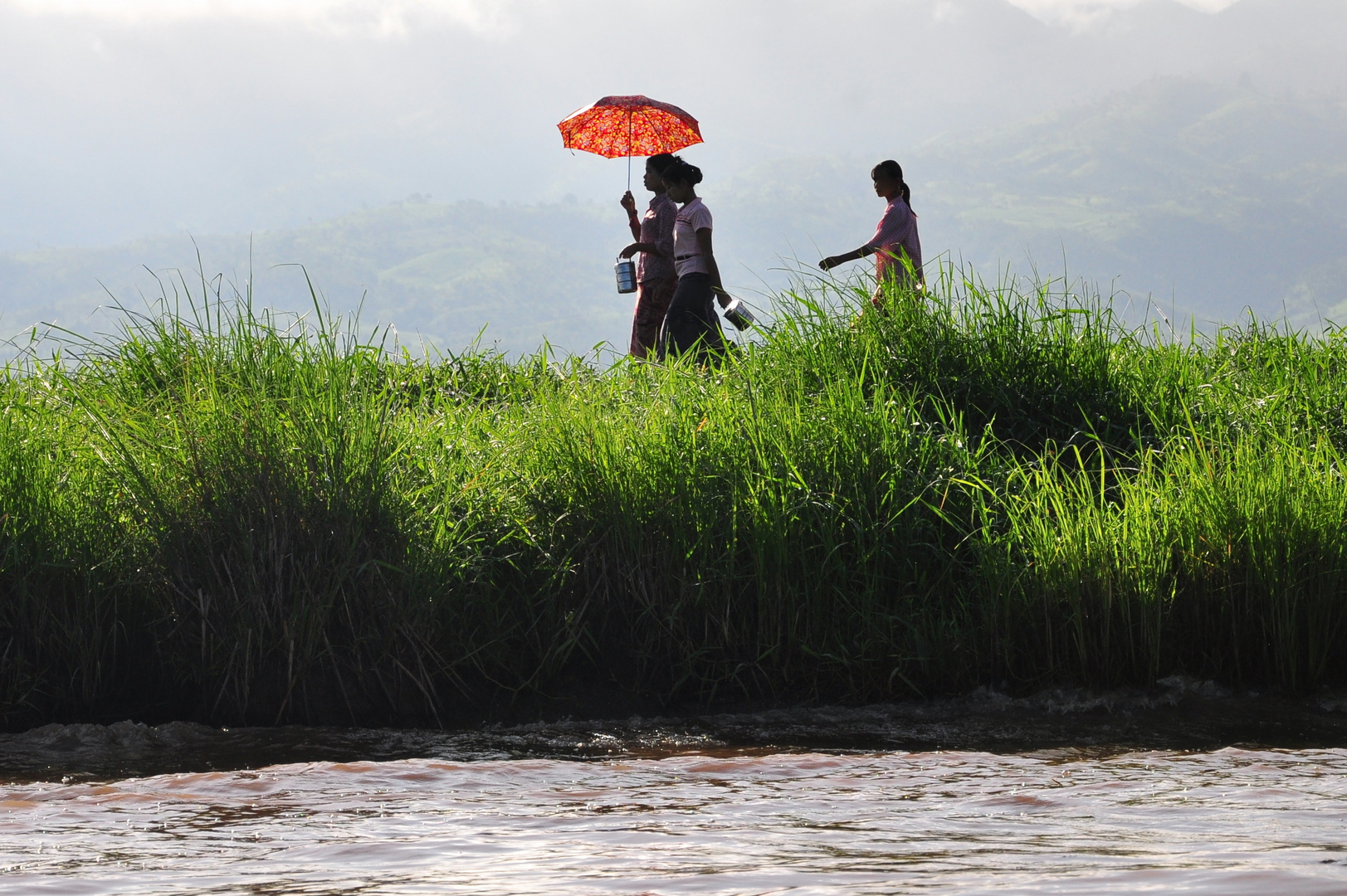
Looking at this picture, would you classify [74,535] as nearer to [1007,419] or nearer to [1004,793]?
[1004,793]

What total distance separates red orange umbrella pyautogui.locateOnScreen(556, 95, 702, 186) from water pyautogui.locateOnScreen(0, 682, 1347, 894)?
7.87 meters

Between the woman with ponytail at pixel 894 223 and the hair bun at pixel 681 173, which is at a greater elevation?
the hair bun at pixel 681 173

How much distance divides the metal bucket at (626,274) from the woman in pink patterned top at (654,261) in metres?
0.10

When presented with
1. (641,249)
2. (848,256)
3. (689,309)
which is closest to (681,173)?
(641,249)

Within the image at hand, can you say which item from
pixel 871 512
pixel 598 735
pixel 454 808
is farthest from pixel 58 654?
pixel 871 512

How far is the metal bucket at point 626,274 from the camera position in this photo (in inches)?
369

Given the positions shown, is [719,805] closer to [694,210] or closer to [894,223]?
[894,223]

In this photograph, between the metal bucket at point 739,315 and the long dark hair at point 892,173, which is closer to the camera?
the metal bucket at point 739,315

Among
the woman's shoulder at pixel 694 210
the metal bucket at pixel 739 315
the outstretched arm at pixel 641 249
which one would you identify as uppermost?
the woman's shoulder at pixel 694 210

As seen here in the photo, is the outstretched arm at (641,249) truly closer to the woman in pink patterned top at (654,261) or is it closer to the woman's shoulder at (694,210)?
the woman in pink patterned top at (654,261)

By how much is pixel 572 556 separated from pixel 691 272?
437 centimetres

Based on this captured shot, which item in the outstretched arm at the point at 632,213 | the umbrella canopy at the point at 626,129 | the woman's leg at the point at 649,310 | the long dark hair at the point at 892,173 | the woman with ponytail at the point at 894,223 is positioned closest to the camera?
the woman with ponytail at the point at 894,223

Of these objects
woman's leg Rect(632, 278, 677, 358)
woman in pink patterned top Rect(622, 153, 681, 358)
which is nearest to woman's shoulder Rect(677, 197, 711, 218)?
woman in pink patterned top Rect(622, 153, 681, 358)

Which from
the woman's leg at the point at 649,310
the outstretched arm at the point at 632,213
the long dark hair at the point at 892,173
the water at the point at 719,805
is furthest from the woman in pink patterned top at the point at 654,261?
the water at the point at 719,805
